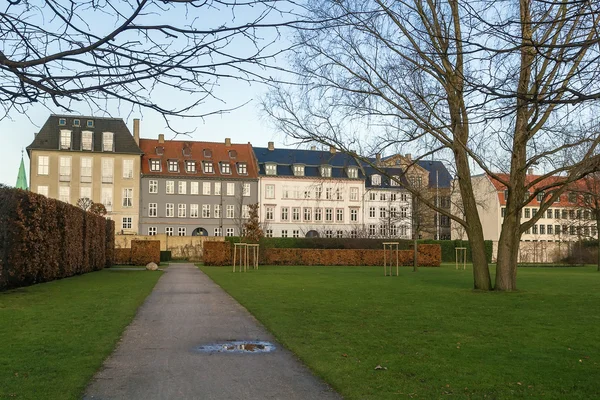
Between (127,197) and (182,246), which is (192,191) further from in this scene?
(182,246)

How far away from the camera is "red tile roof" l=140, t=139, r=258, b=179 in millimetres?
69688

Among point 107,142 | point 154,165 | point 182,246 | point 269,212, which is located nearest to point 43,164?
point 107,142

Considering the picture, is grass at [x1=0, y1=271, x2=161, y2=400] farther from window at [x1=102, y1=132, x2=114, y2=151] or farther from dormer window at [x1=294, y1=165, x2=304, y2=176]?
dormer window at [x1=294, y1=165, x2=304, y2=176]

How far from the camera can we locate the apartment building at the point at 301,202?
7212 cm

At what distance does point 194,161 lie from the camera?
7081cm

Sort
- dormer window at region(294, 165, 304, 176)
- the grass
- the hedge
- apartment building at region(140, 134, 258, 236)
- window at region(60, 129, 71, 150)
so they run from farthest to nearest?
dormer window at region(294, 165, 304, 176) → apartment building at region(140, 134, 258, 236) → window at region(60, 129, 71, 150) → the hedge → the grass

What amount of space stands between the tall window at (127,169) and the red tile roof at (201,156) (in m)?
1.52

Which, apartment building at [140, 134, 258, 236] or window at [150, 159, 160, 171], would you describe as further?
window at [150, 159, 160, 171]

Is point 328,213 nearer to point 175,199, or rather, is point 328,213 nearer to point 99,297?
point 175,199

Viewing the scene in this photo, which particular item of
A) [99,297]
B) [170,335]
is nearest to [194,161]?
[99,297]

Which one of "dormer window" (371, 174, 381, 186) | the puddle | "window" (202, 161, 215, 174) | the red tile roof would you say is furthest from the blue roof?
the puddle

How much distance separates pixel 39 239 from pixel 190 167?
4998cm

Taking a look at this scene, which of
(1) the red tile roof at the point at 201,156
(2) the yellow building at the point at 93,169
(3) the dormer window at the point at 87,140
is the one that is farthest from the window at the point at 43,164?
(1) the red tile roof at the point at 201,156

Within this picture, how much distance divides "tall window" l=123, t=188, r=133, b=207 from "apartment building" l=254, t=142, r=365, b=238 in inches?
559
